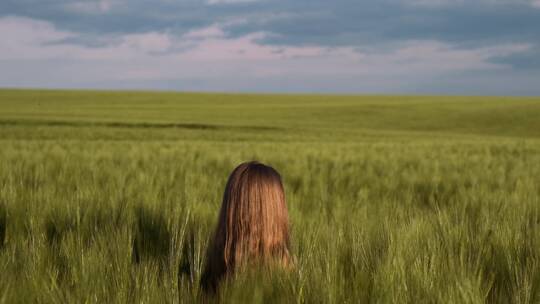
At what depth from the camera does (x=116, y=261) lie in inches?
66.6

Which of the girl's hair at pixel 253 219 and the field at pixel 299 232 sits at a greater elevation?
the girl's hair at pixel 253 219

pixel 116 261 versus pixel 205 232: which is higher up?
pixel 116 261

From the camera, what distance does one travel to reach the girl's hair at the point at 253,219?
185 centimetres

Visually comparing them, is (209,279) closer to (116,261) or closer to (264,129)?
(116,261)

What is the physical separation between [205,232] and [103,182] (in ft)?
6.47

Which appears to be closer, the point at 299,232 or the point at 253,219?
the point at 253,219

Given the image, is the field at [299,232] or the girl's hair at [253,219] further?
the girl's hair at [253,219]

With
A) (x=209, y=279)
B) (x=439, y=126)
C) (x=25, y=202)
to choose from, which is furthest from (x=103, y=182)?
(x=439, y=126)

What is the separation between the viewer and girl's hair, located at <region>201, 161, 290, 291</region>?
1846 mm

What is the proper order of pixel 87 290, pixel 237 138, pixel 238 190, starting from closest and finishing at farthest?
pixel 87 290 < pixel 238 190 < pixel 237 138

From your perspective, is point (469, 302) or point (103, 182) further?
point (103, 182)

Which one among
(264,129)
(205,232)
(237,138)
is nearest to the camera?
(205,232)

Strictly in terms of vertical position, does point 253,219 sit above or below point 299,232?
above

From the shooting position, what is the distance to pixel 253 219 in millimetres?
1849
